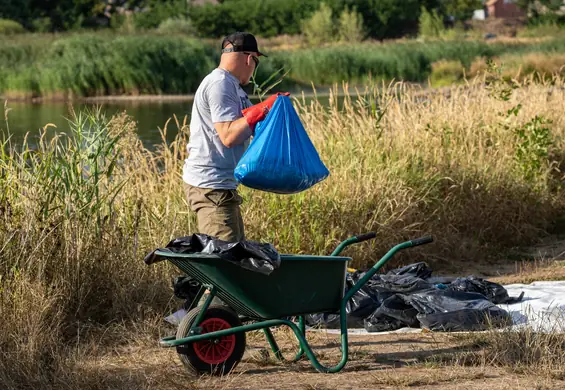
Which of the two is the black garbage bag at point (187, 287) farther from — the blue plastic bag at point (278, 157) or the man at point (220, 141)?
the blue plastic bag at point (278, 157)

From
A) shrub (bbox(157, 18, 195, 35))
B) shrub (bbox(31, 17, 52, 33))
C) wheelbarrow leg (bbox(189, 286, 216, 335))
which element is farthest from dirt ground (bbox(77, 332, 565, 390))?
shrub (bbox(157, 18, 195, 35))

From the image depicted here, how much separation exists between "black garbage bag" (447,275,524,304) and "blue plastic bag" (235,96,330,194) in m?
2.07

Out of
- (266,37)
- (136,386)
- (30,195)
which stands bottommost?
(266,37)

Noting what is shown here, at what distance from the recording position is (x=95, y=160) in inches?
255

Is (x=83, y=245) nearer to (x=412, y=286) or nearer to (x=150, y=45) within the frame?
(x=412, y=286)

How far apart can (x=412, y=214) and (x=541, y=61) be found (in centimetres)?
2461

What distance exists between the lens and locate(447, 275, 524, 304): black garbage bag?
6.67 meters

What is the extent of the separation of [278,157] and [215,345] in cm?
99

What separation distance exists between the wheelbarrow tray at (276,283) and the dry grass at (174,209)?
1.93 feet

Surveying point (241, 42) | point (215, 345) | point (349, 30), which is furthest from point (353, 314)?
point (349, 30)

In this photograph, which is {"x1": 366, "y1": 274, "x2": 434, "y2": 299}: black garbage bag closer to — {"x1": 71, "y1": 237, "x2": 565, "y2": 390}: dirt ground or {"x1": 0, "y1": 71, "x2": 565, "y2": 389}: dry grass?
{"x1": 71, "y1": 237, "x2": 565, "y2": 390}: dirt ground

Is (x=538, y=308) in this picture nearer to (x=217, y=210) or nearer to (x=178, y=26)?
(x=217, y=210)

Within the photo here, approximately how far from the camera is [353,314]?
6.32 metres

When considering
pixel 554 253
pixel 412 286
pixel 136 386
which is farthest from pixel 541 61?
pixel 136 386
